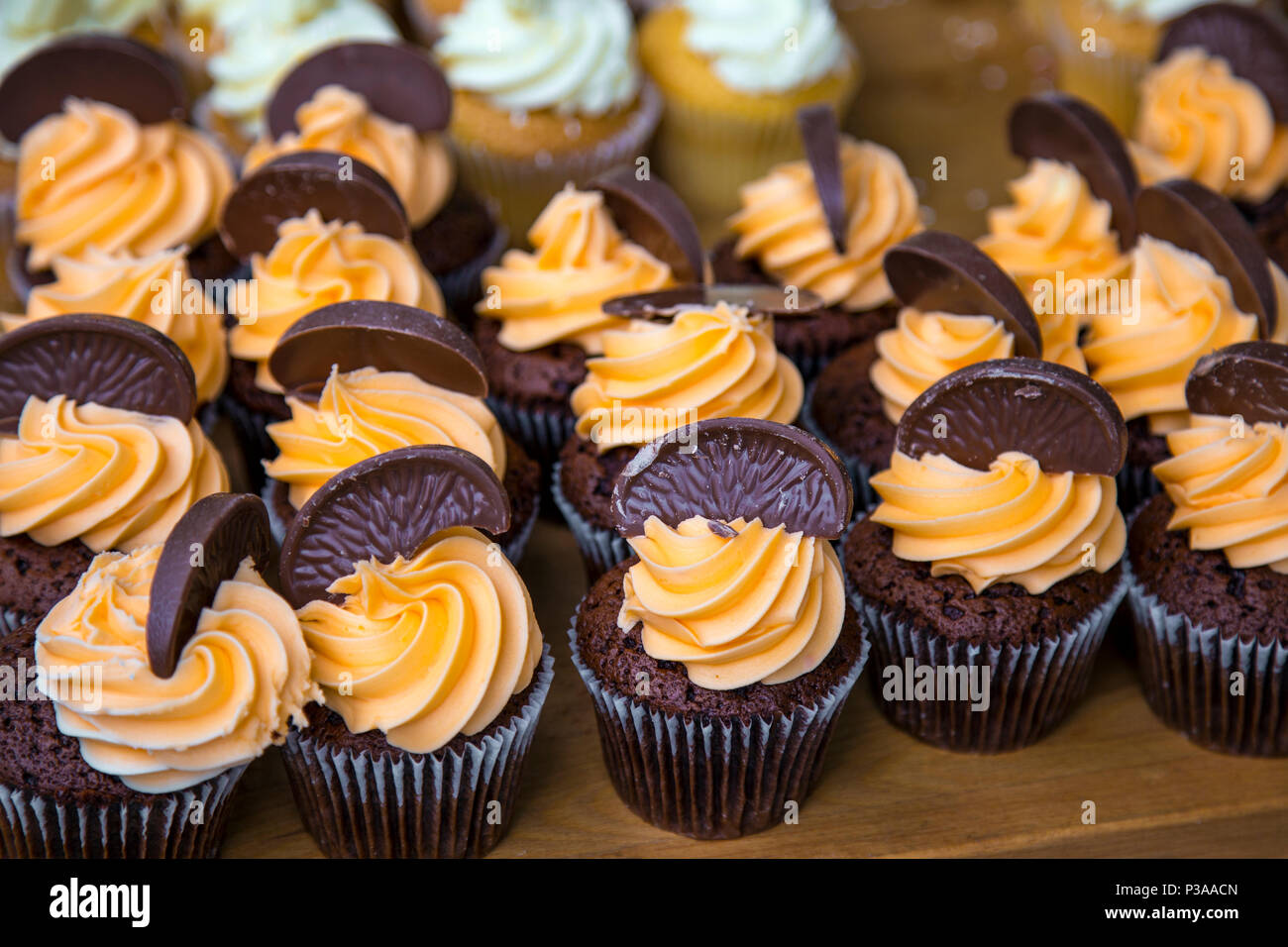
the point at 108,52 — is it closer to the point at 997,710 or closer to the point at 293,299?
the point at 293,299

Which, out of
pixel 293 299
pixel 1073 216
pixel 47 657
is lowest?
pixel 47 657

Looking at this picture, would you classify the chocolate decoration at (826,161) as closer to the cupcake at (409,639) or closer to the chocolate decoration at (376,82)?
the chocolate decoration at (376,82)

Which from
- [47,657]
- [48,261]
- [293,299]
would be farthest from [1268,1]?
[47,657]

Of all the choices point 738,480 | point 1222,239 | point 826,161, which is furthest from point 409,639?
point 1222,239

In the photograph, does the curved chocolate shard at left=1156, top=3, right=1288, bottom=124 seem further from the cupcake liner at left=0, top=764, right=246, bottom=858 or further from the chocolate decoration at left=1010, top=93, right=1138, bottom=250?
the cupcake liner at left=0, top=764, right=246, bottom=858

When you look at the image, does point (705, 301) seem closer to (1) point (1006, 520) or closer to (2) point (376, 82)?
(1) point (1006, 520)

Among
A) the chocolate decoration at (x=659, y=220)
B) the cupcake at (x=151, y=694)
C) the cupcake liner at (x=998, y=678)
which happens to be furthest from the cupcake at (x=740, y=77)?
the cupcake at (x=151, y=694)
